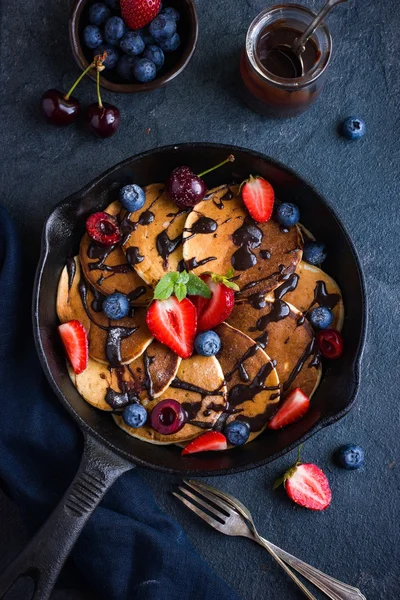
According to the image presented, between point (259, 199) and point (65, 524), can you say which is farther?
point (259, 199)

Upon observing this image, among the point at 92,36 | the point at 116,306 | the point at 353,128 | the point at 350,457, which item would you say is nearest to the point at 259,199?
the point at 353,128

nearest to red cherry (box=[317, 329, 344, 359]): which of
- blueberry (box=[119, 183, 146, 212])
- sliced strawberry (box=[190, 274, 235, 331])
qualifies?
sliced strawberry (box=[190, 274, 235, 331])

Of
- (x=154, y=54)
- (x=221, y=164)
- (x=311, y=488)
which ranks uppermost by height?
(x=154, y=54)

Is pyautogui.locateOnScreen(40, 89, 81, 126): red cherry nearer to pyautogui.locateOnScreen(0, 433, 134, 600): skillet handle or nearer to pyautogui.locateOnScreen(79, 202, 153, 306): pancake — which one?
pyautogui.locateOnScreen(79, 202, 153, 306): pancake

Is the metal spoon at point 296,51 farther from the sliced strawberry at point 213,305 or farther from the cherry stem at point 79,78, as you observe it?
the sliced strawberry at point 213,305

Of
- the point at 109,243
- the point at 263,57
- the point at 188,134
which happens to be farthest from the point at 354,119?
the point at 109,243

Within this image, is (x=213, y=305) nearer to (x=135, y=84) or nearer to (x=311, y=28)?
(x=135, y=84)

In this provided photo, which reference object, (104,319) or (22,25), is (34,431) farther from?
(22,25)
